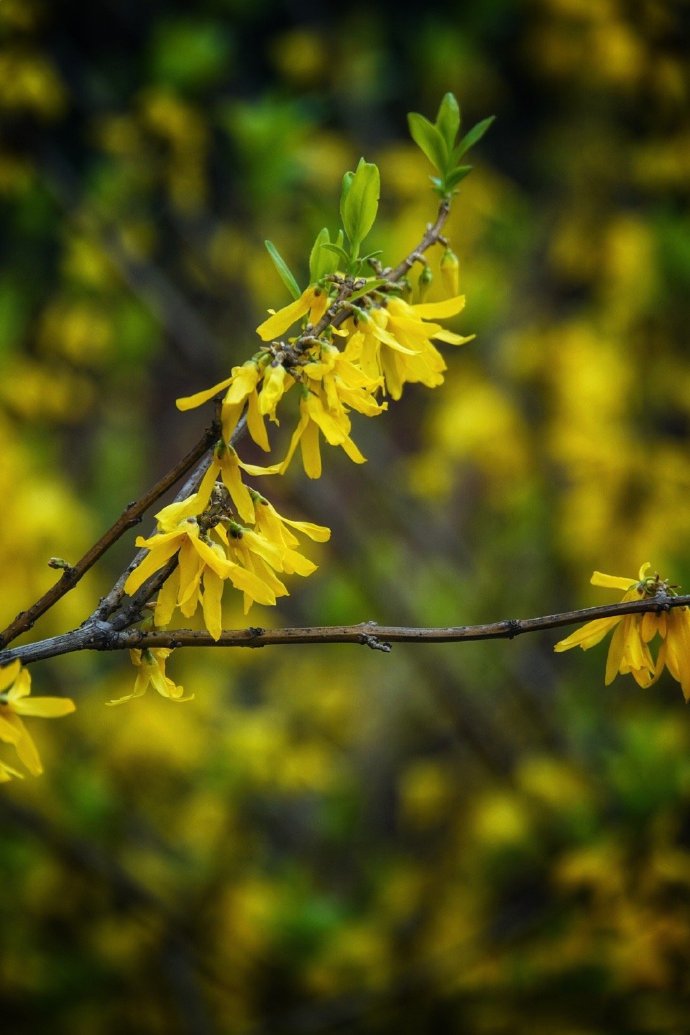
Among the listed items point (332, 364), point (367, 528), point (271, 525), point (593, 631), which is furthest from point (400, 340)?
point (367, 528)

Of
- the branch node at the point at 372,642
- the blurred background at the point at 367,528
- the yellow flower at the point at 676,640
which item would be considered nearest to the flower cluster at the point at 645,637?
the yellow flower at the point at 676,640

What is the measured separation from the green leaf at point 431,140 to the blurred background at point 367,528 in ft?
3.14

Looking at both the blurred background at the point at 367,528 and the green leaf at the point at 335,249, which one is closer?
the green leaf at the point at 335,249

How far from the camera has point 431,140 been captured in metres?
0.71

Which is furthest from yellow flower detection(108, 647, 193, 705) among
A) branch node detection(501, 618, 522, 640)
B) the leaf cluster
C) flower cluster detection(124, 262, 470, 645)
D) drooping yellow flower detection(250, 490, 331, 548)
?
the leaf cluster

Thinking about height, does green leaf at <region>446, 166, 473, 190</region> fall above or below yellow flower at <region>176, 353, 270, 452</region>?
→ above

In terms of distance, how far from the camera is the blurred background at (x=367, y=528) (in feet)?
5.58

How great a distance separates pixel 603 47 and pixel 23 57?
1431mm

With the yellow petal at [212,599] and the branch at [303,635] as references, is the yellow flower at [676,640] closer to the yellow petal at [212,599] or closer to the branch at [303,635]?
the branch at [303,635]

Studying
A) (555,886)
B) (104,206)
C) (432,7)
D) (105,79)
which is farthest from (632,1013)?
(432,7)

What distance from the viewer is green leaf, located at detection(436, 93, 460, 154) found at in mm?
695

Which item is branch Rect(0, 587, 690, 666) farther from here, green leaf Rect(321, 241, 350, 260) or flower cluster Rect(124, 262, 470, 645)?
green leaf Rect(321, 241, 350, 260)

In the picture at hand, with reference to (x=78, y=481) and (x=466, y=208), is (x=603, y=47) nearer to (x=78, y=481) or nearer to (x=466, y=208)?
(x=466, y=208)

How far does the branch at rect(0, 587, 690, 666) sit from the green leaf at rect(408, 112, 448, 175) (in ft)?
1.31
